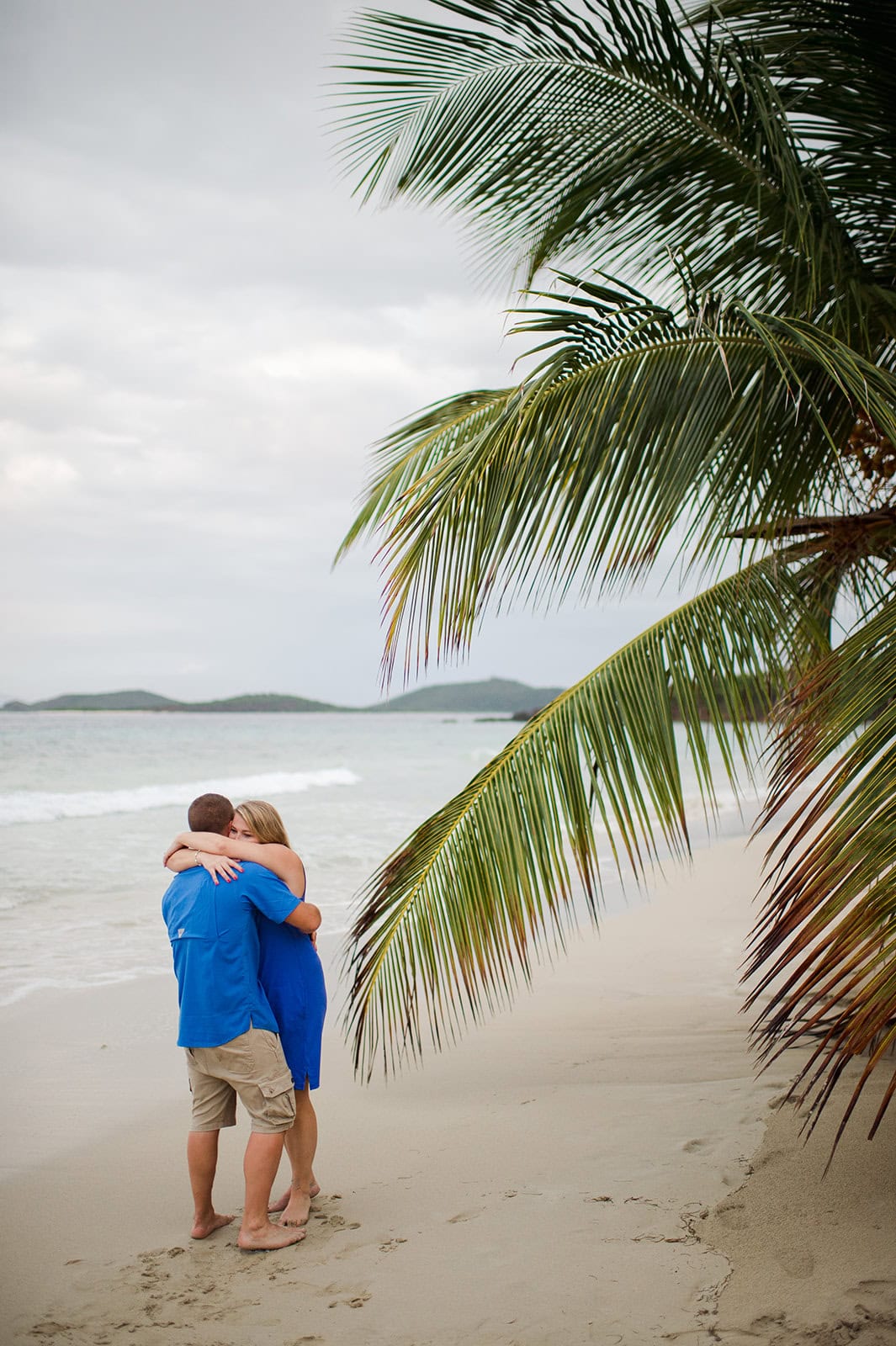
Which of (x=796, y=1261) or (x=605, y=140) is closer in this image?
(x=796, y=1261)

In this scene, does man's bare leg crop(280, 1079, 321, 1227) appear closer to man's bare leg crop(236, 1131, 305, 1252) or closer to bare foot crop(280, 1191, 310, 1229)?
bare foot crop(280, 1191, 310, 1229)

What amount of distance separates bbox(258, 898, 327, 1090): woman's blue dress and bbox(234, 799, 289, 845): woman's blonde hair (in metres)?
0.30

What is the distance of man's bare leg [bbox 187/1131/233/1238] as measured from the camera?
3451 mm

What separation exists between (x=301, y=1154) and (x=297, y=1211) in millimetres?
183

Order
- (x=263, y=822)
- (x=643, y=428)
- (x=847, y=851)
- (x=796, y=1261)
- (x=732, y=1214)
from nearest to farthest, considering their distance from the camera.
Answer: (x=847, y=851)
(x=796, y=1261)
(x=732, y=1214)
(x=643, y=428)
(x=263, y=822)

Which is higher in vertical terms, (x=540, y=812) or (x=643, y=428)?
(x=643, y=428)

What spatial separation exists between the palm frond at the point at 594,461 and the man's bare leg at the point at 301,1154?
1692 mm

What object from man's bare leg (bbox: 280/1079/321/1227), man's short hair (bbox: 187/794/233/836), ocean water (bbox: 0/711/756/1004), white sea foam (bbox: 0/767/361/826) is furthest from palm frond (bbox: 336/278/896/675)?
white sea foam (bbox: 0/767/361/826)

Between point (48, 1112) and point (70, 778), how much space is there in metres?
28.4

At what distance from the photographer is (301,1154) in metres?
3.57

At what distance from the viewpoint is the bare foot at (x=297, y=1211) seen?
3.47m

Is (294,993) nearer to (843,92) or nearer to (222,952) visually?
(222,952)

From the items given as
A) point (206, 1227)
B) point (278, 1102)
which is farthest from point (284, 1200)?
point (278, 1102)

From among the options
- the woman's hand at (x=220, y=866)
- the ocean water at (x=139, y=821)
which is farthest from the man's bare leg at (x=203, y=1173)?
the ocean water at (x=139, y=821)
